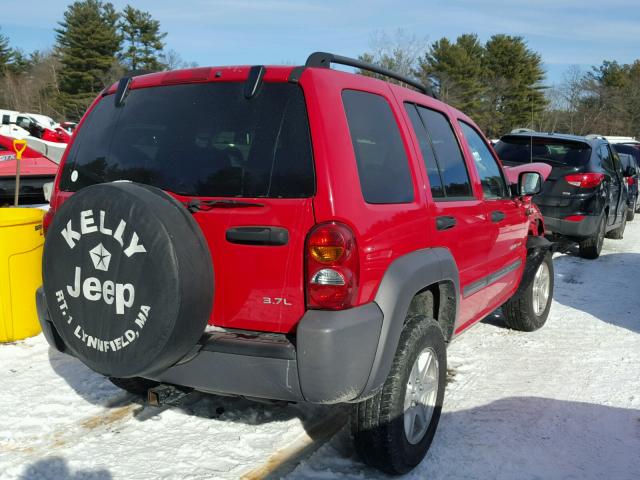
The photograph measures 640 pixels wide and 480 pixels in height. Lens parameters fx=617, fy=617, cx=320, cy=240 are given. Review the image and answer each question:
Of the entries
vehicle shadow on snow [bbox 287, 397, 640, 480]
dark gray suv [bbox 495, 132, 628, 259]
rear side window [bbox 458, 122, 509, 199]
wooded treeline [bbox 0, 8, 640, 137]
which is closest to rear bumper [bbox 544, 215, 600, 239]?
dark gray suv [bbox 495, 132, 628, 259]

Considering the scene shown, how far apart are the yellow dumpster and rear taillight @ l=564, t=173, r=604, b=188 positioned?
21.9 ft

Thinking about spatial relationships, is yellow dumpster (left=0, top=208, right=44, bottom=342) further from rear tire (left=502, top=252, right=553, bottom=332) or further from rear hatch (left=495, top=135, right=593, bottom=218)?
rear hatch (left=495, top=135, right=593, bottom=218)

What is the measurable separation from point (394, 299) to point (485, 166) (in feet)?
6.44

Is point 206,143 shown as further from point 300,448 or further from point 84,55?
point 84,55

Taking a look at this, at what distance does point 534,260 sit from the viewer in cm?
516

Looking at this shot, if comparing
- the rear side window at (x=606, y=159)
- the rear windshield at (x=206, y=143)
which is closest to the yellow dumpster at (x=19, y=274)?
the rear windshield at (x=206, y=143)

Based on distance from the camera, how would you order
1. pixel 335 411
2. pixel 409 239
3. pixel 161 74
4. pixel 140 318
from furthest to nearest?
pixel 335 411
pixel 161 74
pixel 409 239
pixel 140 318

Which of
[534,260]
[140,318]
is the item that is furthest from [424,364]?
[534,260]

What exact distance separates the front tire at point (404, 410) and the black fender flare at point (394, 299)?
5.3 inches

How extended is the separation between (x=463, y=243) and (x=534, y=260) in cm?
183

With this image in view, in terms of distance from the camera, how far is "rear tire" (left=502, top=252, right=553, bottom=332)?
206 inches

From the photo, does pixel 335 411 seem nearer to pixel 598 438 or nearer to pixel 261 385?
pixel 261 385

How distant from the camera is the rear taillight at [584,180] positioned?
835cm

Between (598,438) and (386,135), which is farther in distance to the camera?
(598,438)
